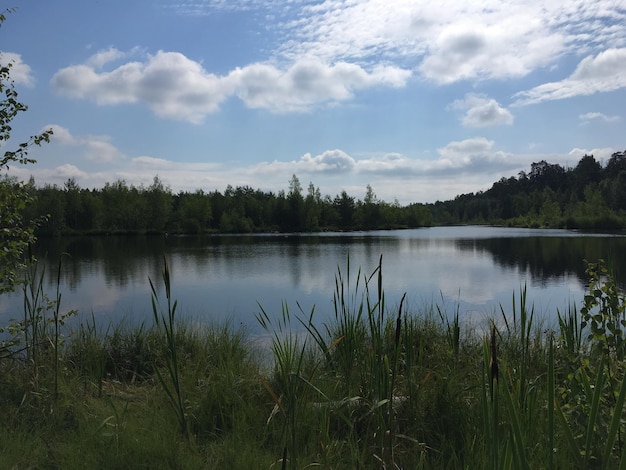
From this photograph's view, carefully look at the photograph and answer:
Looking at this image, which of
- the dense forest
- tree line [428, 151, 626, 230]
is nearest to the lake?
the dense forest

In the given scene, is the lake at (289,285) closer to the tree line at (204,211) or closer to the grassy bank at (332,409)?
the grassy bank at (332,409)

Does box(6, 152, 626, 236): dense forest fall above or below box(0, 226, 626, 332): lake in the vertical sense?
above

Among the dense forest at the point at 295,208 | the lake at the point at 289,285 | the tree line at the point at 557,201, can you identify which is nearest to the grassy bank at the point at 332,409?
the lake at the point at 289,285

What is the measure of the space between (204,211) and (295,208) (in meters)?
18.3

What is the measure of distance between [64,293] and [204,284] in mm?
5474

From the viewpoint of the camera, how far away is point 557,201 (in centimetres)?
9319

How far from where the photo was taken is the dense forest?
6831 centimetres

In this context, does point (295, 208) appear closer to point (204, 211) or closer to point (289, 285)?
point (204, 211)

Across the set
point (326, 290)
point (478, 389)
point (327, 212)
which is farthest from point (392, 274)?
point (327, 212)

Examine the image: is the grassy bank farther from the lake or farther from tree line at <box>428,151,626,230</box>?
tree line at <box>428,151,626,230</box>

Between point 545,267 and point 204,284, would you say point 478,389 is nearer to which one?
point 204,284

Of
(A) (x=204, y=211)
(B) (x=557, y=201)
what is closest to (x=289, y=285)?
(A) (x=204, y=211)

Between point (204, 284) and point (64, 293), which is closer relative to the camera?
point (64, 293)

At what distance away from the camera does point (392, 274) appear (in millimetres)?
21047
